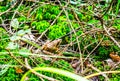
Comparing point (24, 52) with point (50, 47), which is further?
point (50, 47)

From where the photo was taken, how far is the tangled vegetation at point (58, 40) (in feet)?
4.67

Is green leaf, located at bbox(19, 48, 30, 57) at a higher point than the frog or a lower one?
higher

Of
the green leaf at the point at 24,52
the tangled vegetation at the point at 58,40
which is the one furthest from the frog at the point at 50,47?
the green leaf at the point at 24,52

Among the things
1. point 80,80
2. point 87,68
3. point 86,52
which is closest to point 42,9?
point 86,52

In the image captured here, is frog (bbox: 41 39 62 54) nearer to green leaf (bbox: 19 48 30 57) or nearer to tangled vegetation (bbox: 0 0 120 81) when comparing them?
tangled vegetation (bbox: 0 0 120 81)

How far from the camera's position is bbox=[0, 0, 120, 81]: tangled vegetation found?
1424 millimetres

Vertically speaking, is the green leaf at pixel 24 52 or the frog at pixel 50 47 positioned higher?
the green leaf at pixel 24 52

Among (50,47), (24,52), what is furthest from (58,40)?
(24,52)

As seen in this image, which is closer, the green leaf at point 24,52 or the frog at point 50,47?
the green leaf at point 24,52

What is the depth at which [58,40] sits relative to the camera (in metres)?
1.73

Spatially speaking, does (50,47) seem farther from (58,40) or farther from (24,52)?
(24,52)

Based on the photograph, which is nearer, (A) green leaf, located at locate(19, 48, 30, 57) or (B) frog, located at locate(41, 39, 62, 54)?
(A) green leaf, located at locate(19, 48, 30, 57)

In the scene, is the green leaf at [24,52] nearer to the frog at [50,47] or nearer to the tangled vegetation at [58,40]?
the tangled vegetation at [58,40]

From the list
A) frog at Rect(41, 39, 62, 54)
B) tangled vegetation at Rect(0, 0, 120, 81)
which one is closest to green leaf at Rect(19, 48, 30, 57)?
tangled vegetation at Rect(0, 0, 120, 81)
